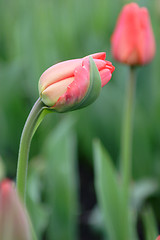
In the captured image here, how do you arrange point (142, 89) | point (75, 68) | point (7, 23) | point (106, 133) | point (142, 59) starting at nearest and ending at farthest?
point (75, 68), point (142, 59), point (106, 133), point (142, 89), point (7, 23)

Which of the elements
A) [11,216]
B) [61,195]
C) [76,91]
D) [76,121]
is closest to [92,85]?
[76,91]

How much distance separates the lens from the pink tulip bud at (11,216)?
0.26 meters

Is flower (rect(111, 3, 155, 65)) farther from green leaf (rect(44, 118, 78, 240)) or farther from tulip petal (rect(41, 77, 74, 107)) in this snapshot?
tulip petal (rect(41, 77, 74, 107))

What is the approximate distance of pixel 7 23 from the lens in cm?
194

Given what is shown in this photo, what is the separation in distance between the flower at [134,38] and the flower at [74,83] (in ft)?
1.36

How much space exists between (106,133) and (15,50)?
64 centimetres

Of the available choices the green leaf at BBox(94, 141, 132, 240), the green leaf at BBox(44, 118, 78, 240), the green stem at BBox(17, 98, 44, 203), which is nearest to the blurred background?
the green leaf at BBox(44, 118, 78, 240)

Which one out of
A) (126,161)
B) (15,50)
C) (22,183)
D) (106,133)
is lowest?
(106,133)

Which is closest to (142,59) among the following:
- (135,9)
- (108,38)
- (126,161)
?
(135,9)

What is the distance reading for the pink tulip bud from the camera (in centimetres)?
26

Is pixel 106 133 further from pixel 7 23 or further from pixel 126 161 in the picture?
pixel 7 23

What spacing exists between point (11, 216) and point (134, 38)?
0.59 metres

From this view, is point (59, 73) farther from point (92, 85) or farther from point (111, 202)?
point (111, 202)

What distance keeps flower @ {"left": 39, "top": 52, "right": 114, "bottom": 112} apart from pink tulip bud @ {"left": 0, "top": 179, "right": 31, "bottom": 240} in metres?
0.12
